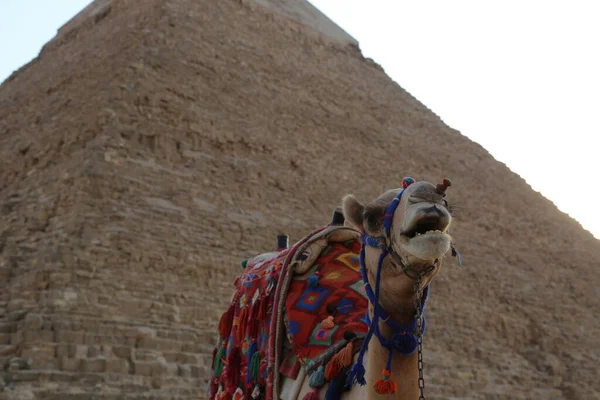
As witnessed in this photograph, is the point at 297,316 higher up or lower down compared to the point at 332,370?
higher up

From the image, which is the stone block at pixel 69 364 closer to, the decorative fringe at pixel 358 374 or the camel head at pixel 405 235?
the decorative fringe at pixel 358 374

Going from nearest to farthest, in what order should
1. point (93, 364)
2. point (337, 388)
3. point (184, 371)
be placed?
point (337, 388)
point (93, 364)
point (184, 371)

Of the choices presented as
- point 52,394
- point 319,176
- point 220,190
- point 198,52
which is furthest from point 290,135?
point 52,394

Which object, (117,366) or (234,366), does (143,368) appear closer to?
(117,366)

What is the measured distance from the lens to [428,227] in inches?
83.4

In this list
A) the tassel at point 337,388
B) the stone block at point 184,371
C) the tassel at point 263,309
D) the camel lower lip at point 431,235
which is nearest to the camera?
the camel lower lip at point 431,235

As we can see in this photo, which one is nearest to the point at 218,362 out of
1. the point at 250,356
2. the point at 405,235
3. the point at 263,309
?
the point at 250,356

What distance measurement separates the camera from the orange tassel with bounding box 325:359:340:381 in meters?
2.60

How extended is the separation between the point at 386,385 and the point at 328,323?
61 centimetres

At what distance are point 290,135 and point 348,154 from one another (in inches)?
72.5

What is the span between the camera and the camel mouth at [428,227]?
6.83 feet

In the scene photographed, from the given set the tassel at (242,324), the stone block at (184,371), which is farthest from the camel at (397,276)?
the stone block at (184,371)

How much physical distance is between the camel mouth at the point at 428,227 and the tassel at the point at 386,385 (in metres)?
0.43

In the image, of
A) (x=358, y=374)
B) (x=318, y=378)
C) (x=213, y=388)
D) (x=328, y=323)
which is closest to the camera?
(x=358, y=374)
